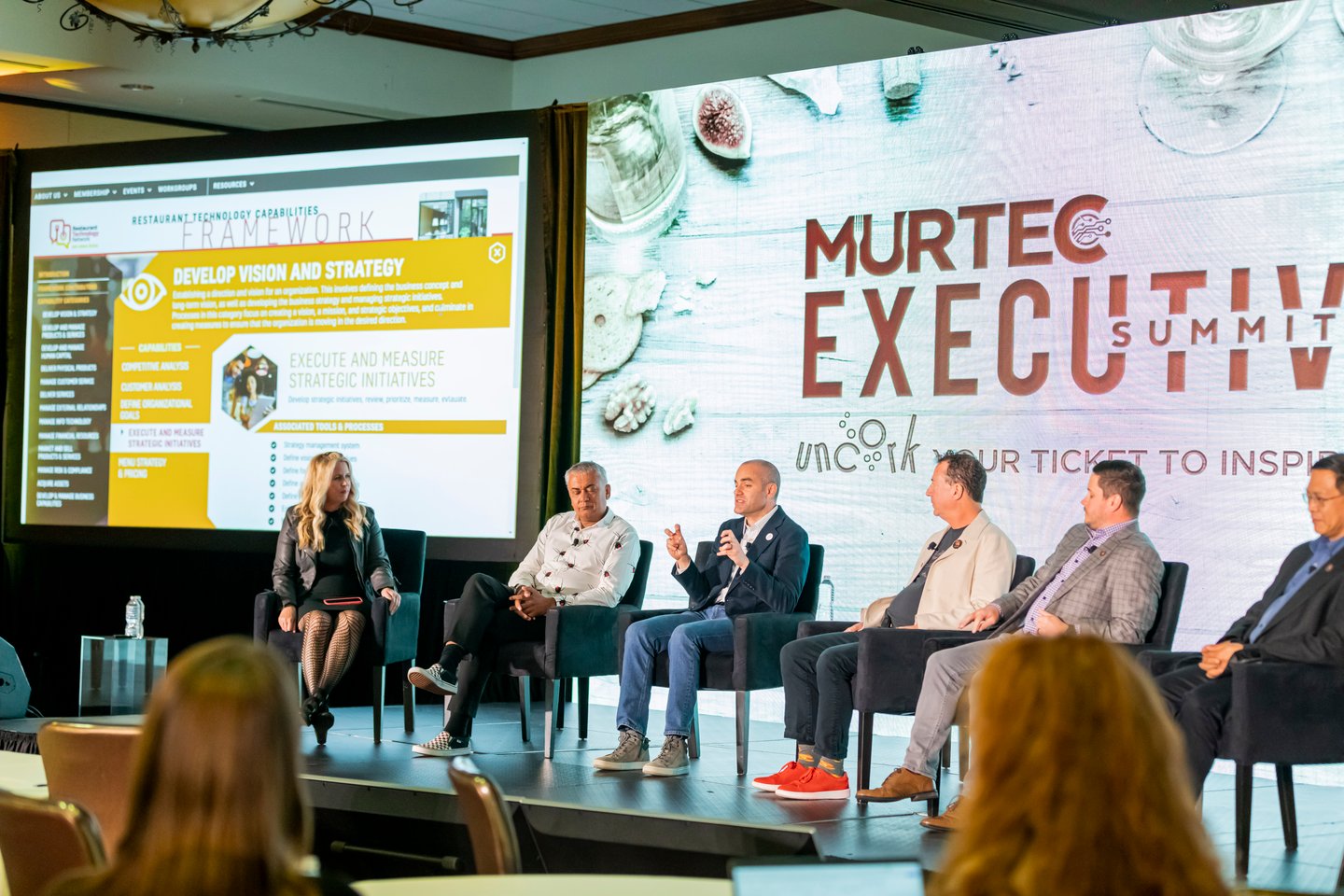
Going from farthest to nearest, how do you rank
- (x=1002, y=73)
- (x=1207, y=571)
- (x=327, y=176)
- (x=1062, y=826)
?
(x=327, y=176) < (x=1002, y=73) < (x=1207, y=571) < (x=1062, y=826)

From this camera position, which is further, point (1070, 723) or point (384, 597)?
point (384, 597)

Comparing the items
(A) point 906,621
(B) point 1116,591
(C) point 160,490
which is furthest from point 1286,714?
(C) point 160,490

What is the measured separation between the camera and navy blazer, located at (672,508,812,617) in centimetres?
536

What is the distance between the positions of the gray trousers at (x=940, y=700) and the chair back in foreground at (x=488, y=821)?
227cm

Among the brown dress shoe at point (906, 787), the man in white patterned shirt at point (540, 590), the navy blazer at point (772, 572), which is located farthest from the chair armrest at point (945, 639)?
the man in white patterned shirt at point (540, 590)

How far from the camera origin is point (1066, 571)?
15.3 feet

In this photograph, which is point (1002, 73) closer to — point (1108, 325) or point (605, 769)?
point (1108, 325)

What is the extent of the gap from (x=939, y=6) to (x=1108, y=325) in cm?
133

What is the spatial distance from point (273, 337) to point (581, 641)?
294 cm

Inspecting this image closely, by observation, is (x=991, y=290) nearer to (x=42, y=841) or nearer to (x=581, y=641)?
(x=581, y=641)

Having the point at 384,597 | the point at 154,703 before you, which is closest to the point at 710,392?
the point at 384,597

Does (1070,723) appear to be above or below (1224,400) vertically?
below

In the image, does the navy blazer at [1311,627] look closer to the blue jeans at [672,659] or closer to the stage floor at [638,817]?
the stage floor at [638,817]

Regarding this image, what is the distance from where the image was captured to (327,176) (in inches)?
300
